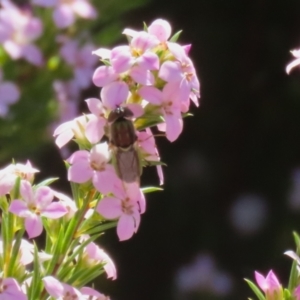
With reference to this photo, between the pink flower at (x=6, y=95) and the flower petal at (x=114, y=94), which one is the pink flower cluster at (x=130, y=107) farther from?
the pink flower at (x=6, y=95)

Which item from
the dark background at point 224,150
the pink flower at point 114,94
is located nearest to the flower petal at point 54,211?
the pink flower at point 114,94

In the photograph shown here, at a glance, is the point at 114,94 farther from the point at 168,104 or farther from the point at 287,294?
the point at 287,294

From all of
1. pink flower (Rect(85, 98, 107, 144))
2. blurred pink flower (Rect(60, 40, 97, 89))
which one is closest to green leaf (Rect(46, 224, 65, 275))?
pink flower (Rect(85, 98, 107, 144))

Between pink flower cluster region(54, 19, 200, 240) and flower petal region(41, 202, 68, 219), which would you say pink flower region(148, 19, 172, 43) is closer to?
pink flower cluster region(54, 19, 200, 240)

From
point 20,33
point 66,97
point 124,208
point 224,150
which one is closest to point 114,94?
point 124,208

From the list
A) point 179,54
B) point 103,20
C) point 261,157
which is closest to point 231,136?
point 261,157

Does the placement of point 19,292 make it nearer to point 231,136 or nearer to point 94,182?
point 94,182
